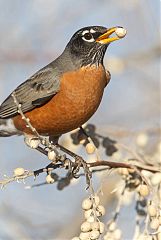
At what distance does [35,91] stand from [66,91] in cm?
31

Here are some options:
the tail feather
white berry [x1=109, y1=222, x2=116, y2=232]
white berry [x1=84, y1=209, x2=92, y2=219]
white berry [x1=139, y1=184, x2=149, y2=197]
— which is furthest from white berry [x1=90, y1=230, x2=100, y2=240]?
the tail feather

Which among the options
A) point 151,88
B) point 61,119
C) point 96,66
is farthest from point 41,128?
point 151,88

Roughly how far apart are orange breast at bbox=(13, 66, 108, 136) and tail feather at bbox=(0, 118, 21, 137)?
5.8 inches

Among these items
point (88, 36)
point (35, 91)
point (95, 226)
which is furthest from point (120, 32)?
point (95, 226)

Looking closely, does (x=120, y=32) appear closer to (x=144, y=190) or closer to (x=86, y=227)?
(x=144, y=190)

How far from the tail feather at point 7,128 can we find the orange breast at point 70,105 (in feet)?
0.49

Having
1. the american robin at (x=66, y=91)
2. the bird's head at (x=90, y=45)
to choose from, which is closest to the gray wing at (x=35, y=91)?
the american robin at (x=66, y=91)

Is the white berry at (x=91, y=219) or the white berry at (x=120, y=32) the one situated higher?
the white berry at (x=120, y=32)

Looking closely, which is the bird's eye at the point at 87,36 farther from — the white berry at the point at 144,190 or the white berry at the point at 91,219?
the white berry at the point at 91,219

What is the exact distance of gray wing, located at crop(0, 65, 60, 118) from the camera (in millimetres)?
3539

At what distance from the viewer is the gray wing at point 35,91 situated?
3539mm

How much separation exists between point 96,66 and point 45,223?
1.06 metres

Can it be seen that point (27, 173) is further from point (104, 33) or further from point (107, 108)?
point (107, 108)

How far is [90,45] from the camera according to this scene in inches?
146
